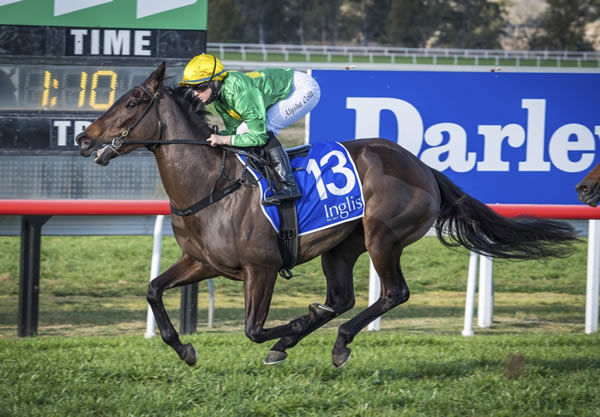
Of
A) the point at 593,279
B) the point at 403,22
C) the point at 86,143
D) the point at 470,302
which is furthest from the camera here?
the point at 403,22

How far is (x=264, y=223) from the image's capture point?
4.25 metres

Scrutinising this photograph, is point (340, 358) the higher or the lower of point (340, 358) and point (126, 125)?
the lower

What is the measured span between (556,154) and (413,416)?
3.21 metres

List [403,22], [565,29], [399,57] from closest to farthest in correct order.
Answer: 1. [399,57]
2. [403,22]
3. [565,29]

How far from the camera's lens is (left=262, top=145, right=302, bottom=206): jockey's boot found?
4.23 m

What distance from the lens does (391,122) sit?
20.7ft

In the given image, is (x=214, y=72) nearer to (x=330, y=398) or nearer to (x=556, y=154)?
(x=330, y=398)

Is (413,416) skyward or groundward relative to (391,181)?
groundward

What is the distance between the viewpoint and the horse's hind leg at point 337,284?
14.8ft

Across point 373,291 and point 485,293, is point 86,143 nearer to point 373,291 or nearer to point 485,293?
point 373,291

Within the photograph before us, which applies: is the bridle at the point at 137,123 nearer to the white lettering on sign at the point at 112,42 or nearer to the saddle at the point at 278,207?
the saddle at the point at 278,207

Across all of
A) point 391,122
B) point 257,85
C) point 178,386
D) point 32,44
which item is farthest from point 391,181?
point 32,44

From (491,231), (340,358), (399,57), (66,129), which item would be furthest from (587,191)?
(399,57)

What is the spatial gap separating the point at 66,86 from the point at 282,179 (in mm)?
2381
